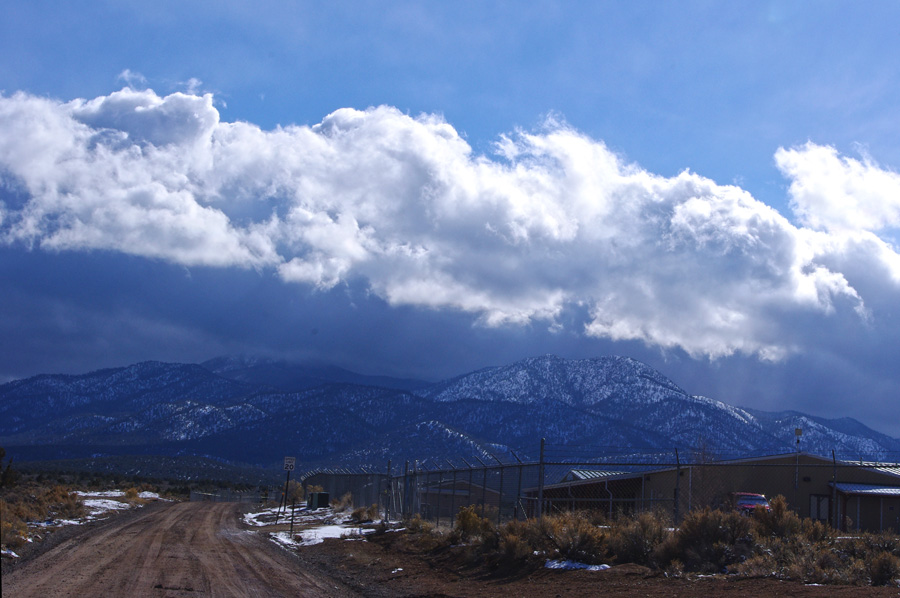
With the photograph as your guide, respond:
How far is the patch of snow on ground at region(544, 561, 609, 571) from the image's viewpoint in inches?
636

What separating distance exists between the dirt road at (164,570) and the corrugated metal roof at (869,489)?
1862cm

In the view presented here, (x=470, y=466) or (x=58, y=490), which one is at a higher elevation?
(x=470, y=466)

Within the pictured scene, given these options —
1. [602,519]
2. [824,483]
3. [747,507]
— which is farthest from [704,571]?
[824,483]

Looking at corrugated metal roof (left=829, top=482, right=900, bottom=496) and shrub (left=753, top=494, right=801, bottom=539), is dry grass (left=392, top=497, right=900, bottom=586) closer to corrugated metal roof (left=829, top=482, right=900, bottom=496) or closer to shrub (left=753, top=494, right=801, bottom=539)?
shrub (left=753, top=494, right=801, bottom=539)

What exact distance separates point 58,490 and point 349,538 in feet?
82.2

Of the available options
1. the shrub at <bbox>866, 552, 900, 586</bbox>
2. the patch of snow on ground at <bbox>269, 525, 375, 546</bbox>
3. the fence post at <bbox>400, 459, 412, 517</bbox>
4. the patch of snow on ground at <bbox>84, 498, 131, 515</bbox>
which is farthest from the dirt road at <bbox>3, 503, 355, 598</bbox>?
the patch of snow on ground at <bbox>84, 498, 131, 515</bbox>

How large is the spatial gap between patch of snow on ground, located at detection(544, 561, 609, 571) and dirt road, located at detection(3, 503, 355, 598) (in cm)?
413

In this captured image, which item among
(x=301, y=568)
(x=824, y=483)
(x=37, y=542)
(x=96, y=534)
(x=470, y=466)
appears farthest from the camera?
(x=824, y=483)

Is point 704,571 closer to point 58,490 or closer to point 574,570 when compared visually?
point 574,570

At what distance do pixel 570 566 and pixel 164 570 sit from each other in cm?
867

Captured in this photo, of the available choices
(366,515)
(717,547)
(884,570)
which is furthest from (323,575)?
(366,515)

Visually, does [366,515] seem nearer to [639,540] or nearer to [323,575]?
[323,575]

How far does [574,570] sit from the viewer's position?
16250 mm

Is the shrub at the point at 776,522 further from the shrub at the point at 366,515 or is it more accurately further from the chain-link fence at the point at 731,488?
the shrub at the point at 366,515
